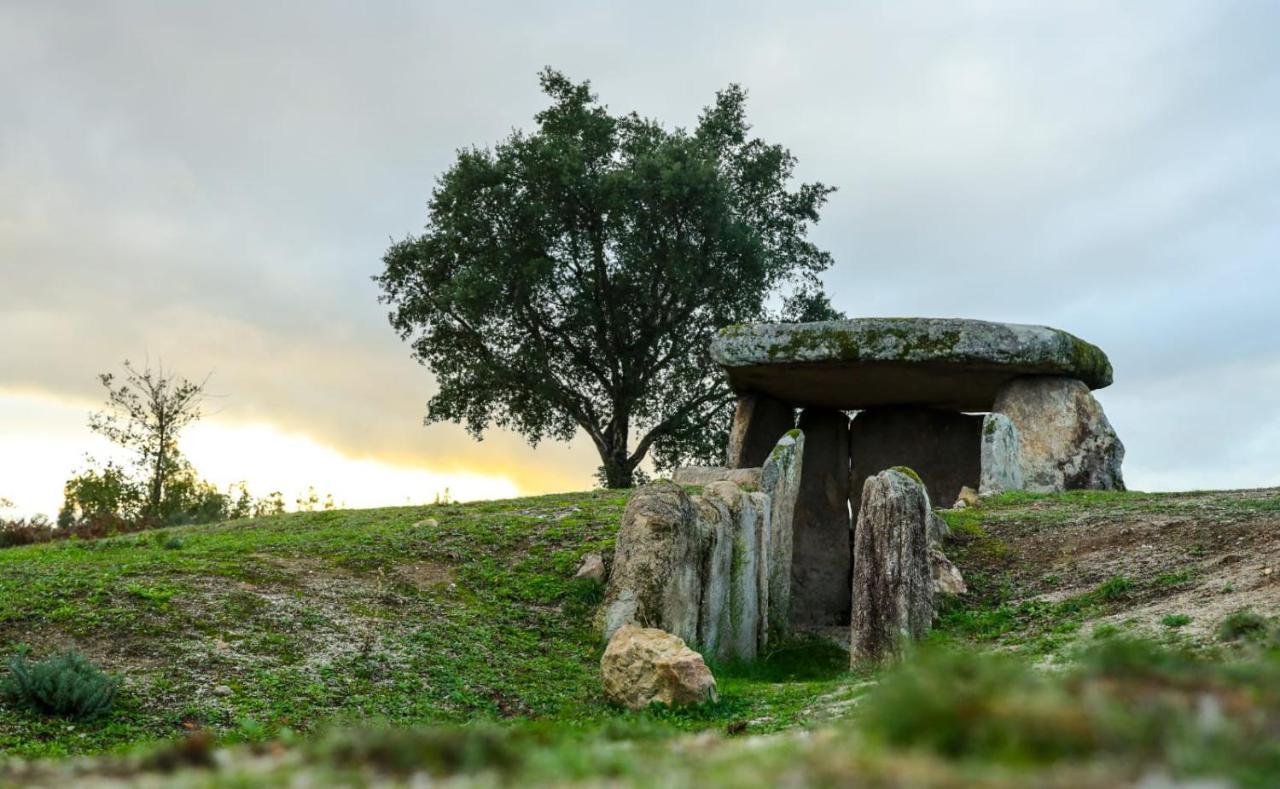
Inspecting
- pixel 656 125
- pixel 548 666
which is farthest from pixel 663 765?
pixel 656 125

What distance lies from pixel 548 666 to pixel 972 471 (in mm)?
13191

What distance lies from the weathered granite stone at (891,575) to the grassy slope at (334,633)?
2.48ft

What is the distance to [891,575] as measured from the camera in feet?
44.7

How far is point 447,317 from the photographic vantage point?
31750mm

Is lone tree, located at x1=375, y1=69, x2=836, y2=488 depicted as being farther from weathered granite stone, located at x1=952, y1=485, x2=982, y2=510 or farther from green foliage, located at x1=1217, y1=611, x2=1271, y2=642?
green foliage, located at x1=1217, y1=611, x2=1271, y2=642

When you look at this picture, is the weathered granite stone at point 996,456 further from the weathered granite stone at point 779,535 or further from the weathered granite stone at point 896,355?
the weathered granite stone at point 779,535

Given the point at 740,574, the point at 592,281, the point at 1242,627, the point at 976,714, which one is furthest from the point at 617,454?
the point at 976,714

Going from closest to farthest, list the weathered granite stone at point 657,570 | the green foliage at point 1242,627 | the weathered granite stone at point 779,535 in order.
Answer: the green foliage at point 1242,627
the weathered granite stone at point 657,570
the weathered granite stone at point 779,535

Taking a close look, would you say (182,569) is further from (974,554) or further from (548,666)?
(974,554)

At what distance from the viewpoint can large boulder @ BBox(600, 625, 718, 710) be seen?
10.9 meters

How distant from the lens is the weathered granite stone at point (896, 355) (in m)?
21.0

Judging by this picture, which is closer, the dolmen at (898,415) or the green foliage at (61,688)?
the green foliage at (61,688)

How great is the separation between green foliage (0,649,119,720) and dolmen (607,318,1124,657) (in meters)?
10.3

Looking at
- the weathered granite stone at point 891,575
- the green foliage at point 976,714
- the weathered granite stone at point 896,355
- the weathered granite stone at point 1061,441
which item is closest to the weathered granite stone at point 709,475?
the weathered granite stone at point 896,355
